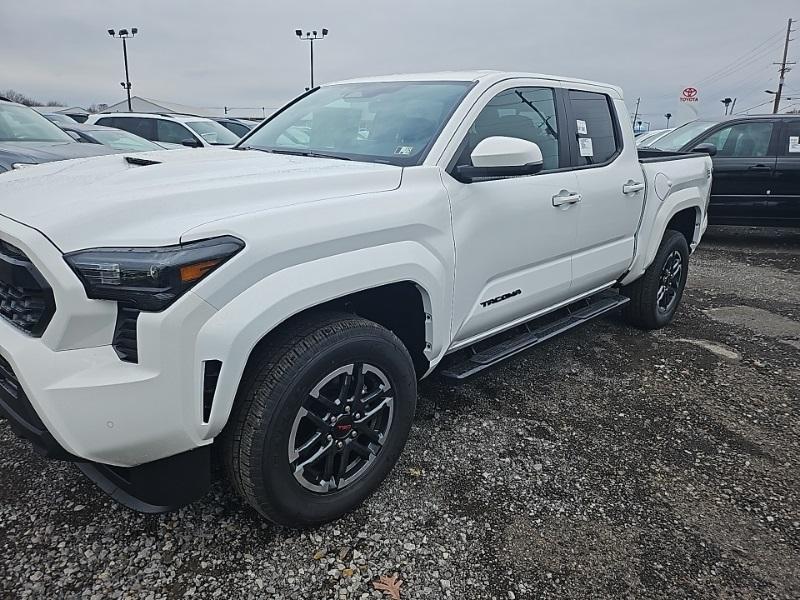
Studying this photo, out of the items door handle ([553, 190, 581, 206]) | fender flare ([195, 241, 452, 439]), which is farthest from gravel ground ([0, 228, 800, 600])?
door handle ([553, 190, 581, 206])

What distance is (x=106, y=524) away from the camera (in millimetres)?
2355

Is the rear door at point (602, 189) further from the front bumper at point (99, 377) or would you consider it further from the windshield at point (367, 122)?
the front bumper at point (99, 377)

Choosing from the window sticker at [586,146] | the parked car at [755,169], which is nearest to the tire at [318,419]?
A: the window sticker at [586,146]

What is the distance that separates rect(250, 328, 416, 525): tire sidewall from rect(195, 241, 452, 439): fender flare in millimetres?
173

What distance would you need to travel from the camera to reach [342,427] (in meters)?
2.29

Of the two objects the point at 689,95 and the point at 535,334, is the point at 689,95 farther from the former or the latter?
the point at 535,334

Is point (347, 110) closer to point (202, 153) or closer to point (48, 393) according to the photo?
point (202, 153)

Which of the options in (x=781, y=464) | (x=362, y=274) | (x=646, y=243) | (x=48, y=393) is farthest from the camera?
(x=646, y=243)

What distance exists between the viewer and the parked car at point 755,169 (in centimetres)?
791

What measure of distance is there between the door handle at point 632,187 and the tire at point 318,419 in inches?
88.0

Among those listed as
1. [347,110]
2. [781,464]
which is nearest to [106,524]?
[347,110]

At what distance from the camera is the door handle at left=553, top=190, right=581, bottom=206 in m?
3.22

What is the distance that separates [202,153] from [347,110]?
843mm

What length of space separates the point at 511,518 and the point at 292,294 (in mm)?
1359
